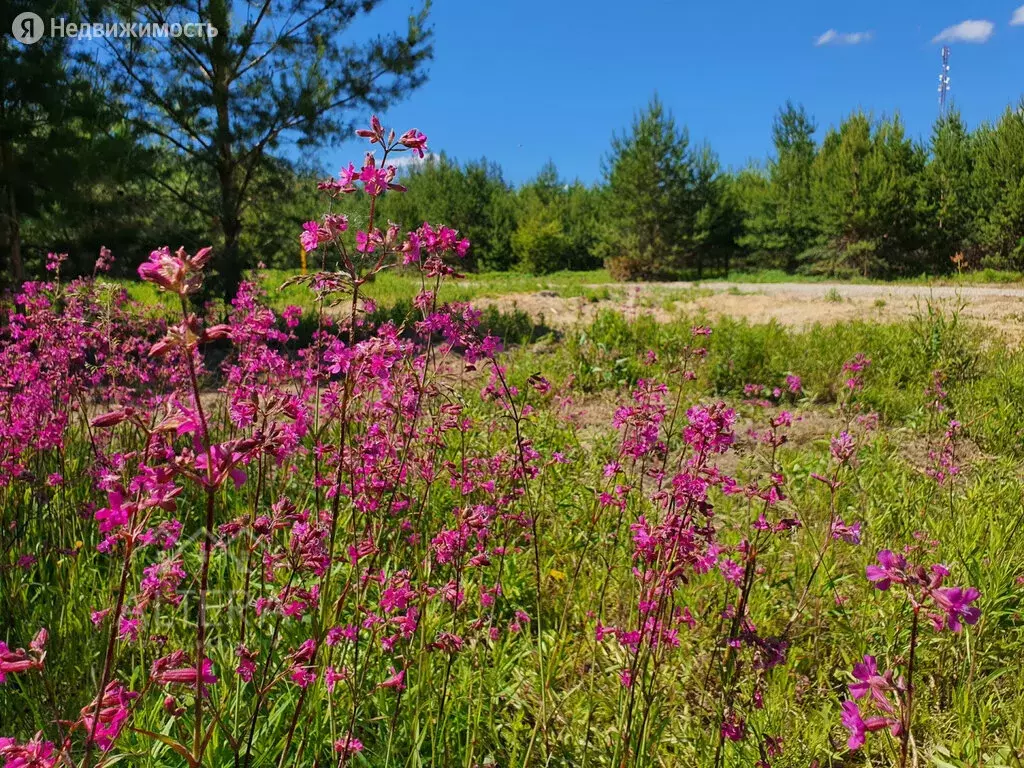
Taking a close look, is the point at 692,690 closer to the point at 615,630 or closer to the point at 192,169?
the point at 615,630

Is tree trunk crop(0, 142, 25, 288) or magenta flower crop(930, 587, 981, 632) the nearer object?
magenta flower crop(930, 587, 981, 632)

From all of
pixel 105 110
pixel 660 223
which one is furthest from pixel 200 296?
pixel 660 223

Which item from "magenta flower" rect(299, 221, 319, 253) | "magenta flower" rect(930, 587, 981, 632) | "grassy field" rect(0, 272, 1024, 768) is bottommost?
"grassy field" rect(0, 272, 1024, 768)

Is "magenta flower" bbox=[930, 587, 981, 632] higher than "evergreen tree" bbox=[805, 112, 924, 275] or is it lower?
lower

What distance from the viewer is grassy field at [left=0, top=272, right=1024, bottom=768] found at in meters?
1.52

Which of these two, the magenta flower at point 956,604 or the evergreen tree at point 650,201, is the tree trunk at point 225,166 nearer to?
the magenta flower at point 956,604

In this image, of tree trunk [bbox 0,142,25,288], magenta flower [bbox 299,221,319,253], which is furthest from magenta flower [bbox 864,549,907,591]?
tree trunk [bbox 0,142,25,288]

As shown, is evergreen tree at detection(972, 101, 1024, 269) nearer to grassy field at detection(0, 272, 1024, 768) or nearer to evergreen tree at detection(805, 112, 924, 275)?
evergreen tree at detection(805, 112, 924, 275)

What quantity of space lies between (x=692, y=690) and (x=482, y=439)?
244 centimetres

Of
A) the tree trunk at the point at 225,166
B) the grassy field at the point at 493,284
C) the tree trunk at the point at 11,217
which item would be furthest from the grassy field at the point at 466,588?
the tree trunk at the point at 11,217

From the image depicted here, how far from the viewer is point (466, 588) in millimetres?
2781

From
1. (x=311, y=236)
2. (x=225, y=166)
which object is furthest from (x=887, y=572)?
(x=225, y=166)

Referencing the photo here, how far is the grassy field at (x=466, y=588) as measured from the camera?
1.52 meters

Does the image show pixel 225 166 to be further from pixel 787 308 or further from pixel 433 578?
pixel 787 308
